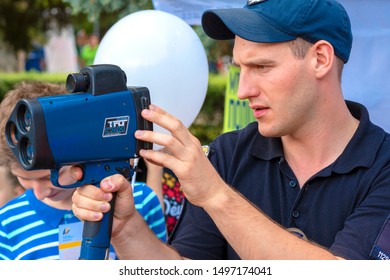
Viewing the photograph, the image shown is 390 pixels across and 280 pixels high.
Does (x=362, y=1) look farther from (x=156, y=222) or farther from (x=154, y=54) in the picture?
(x=156, y=222)

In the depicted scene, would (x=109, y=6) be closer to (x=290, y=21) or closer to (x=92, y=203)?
(x=290, y=21)

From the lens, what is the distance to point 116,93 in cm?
181

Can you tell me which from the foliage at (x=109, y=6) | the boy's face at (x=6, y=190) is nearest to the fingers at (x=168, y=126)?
the boy's face at (x=6, y=190)

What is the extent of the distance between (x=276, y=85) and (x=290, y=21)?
19 cm

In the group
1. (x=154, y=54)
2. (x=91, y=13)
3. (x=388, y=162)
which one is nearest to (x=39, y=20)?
(x=91, y=13)

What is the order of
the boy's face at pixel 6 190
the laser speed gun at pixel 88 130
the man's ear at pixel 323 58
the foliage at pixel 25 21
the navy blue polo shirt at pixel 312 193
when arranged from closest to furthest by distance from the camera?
the laser speed gun at pixel 88 130 < the navy blue polo shirt at pixel 312 193 < the man's ear at pixel 323 58 < the boy's face at pixel 6 190 < the foliage at pixel 25 21

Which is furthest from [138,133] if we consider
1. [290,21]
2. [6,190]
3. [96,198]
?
[6,190]

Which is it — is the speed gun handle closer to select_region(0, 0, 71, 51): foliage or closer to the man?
the man

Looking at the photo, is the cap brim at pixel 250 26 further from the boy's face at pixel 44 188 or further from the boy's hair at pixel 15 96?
the boy's face at pixel 44 188

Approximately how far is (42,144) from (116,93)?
252 mm

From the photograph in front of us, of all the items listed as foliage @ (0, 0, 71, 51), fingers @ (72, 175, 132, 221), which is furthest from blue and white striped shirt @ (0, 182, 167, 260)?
foliage @ (0, 0, 71, 51)

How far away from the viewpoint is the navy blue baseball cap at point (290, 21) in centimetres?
209

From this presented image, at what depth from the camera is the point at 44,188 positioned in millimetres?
2527

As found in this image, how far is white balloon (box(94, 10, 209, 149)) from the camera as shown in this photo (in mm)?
2777
